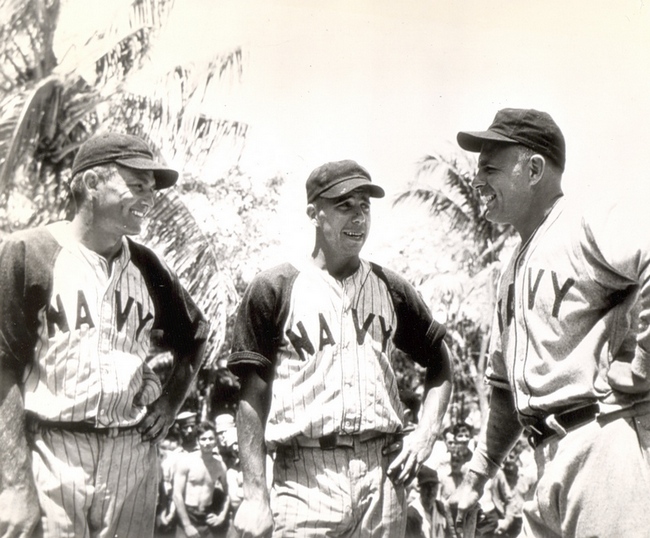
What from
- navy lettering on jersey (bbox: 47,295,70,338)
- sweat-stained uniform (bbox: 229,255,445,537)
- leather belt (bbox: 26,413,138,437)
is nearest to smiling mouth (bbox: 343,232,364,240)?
sweat-stained uniform (bbox: 229,255,445,537)

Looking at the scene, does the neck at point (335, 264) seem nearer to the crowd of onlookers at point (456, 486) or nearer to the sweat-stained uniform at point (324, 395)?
the sweat-stained uniform at point (324, 395)

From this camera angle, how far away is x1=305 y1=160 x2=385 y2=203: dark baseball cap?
154 inches

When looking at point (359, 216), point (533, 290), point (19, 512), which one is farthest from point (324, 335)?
point (19, 512)

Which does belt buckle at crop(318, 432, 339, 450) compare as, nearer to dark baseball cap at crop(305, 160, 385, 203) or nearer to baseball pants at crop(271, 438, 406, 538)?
baseball pants at crop(271, 438, 406, 538)

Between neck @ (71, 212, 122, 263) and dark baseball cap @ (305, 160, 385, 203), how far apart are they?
958 millimetres

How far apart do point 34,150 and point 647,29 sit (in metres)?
3.54

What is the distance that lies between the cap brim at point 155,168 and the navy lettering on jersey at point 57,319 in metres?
0.67

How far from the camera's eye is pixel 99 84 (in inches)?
184

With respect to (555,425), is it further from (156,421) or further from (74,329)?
(74,329)

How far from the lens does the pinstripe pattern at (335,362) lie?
371cm

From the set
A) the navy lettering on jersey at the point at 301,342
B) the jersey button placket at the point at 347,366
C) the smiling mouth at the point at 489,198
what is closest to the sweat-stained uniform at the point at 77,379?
the navy lettering on jersey at the point at 301,342

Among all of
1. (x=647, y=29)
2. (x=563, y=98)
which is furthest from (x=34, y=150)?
(x=647, y=29)

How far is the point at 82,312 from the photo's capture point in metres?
3.67

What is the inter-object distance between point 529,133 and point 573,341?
0.95 metres
